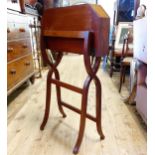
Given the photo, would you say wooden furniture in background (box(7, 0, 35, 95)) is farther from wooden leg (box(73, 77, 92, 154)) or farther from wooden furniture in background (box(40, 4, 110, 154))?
wooden leg (box(73, 77, 92, 154))

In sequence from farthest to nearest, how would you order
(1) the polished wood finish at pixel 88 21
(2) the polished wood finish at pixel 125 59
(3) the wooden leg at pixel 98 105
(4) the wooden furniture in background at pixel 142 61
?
(2) the polished wood finish at pixel 125 59 < (4) the wooden furniture in background at pixel 142 61 < (3) the wooden leg at pixel 98 105 < (1) the polished wood finish at pixel 88 21

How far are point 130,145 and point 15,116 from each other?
1231 mm

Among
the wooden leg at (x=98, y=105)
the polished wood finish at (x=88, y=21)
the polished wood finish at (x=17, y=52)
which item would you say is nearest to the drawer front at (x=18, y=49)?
the polished wood finish at (x=17, y=52)

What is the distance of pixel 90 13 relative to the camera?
1.42 meters

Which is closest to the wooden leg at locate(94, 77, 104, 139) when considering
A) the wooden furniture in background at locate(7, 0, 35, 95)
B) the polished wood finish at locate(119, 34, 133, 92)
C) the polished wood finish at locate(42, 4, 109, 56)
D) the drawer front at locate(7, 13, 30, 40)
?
the polished wood finish at locate(42, 4, 109, 56)

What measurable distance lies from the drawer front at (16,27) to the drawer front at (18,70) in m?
0.32

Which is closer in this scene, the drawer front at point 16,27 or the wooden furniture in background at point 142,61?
the wooden furniture in background at point 142,61

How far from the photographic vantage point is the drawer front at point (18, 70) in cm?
239

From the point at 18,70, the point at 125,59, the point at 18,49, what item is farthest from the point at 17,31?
the point at 125,59

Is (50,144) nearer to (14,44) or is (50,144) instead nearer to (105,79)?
(14,44)

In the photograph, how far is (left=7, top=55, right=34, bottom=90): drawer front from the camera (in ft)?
7.85

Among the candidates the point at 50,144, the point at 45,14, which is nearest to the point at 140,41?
the point at 45,14

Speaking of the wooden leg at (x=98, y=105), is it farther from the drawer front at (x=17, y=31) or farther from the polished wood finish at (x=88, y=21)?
the drawer front at (x=17, y=31)
